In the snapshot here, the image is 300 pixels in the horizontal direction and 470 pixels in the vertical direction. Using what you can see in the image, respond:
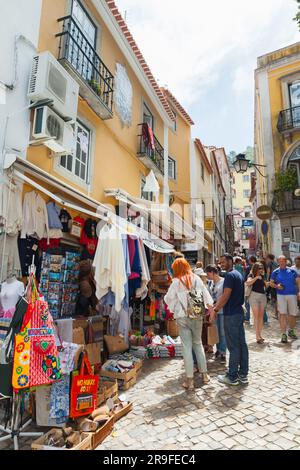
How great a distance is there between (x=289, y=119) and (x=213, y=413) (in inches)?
655

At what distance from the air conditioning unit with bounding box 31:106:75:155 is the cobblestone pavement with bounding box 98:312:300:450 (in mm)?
4625

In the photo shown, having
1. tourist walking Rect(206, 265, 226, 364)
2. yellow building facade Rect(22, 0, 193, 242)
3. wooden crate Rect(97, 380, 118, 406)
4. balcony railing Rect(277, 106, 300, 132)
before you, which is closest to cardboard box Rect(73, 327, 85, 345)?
wooden crate Rect(97, 380, 118, 406)

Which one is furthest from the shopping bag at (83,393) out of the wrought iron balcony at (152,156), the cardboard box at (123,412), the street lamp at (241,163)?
the street lamp at (241,163)

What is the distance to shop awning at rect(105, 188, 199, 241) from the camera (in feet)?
26.2

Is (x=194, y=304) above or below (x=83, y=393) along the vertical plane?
above

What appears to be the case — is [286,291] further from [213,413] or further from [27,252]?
[27,252]

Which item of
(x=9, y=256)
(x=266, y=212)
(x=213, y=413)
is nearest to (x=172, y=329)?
(x=213, y=413)

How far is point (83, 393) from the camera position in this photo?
11.9ft

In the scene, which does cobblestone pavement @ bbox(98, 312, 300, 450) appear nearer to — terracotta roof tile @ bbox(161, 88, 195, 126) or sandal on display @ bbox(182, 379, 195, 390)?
sandal on display @ bbox(182, 379, 195, 390)

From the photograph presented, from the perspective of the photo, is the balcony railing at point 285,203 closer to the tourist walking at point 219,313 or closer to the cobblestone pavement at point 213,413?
the tourist walking at point 219,313

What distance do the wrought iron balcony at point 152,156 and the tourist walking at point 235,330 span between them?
6.80 m

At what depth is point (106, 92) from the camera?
7.92 metres

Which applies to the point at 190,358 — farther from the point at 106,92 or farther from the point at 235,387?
the point at 106,92
